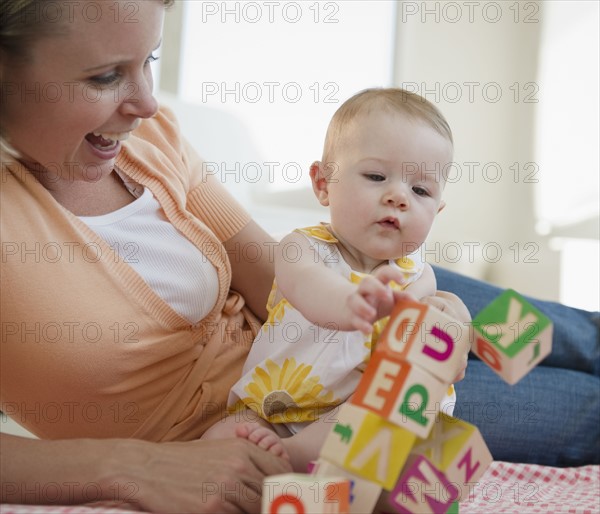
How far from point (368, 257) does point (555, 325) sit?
A: 113 centimetres

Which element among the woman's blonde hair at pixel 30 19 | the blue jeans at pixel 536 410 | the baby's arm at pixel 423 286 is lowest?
the blue jeans at pixel 536 410

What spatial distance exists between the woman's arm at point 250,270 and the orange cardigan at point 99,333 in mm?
96

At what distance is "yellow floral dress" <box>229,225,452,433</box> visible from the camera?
104cm

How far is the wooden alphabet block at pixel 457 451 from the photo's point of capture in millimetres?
810

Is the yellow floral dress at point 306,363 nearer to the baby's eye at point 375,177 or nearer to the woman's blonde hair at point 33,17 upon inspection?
the baby's eye at point 375,177

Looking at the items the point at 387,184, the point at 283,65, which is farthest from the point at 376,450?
the point at 283,65

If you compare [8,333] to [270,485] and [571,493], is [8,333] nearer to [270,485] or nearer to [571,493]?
[270,485]

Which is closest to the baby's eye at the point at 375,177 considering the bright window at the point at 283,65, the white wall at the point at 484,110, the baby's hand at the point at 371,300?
the baby's hand at the point at 371,300

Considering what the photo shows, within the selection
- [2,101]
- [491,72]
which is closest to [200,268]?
[2,101]

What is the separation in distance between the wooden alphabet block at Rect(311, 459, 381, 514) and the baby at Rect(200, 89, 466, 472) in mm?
183

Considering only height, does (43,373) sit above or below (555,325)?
above

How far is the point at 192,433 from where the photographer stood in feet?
3.97

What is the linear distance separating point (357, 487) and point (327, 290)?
0.75ft

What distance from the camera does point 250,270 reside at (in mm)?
1396
